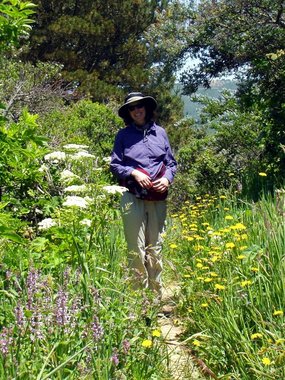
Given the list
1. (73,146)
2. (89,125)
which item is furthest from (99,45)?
(73,146)

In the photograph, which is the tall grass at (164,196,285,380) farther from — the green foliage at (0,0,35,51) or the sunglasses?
the green foliage at (0,0,35,51)

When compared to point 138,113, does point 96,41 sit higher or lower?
higher

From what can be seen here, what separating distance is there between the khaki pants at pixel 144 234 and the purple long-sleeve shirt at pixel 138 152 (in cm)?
21

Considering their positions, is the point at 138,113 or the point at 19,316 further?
the point at 138,113

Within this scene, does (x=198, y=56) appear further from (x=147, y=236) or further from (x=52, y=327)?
(x=52, y=327)

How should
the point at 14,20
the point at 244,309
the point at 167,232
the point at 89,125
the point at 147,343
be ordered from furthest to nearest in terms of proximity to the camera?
1. the point at 89,125
2. the point at 167,232
3. the point at 244,309
4. the point at 14,20
5. the point at 147,343

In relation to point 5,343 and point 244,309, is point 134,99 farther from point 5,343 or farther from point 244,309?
point 5,343

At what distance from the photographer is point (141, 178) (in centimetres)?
454

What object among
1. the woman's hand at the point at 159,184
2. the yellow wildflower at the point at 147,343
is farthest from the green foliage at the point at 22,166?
the yellow wildflower at the point at 147,343

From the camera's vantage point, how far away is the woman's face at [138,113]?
4703 millimetres

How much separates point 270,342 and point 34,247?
5.64 ft

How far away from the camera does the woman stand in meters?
4.66

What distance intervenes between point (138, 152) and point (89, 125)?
252 inches

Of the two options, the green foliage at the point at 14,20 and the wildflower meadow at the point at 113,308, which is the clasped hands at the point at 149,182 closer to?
the wildflower meadow at the point at 113,308
